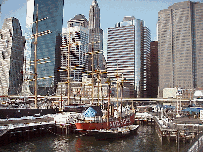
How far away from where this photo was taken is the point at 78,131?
1852 inches

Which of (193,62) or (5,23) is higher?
(5,23)

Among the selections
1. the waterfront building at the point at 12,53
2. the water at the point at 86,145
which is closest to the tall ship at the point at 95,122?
the water at the point at 86,145

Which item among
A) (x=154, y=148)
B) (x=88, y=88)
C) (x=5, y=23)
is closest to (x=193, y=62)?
(x=88, y=88)

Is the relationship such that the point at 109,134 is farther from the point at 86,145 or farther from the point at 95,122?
the point at 86,145

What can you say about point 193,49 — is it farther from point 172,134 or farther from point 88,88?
point 172,134

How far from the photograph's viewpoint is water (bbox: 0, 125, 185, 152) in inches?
1426

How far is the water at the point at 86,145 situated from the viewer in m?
36.2

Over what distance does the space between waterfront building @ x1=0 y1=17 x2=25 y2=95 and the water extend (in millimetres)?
140998

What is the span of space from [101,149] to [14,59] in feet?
531

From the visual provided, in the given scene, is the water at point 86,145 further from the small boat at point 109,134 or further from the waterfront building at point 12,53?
the waterfront building at point 12,53

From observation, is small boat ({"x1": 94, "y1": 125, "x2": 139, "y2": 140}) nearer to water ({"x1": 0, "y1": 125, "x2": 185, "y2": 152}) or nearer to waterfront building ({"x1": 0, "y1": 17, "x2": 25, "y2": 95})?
water ({"x1": 0, "y1": 125, "x2": 185, "y2": 152})

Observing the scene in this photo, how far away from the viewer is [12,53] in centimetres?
18488

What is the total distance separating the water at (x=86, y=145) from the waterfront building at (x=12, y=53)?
140998 mm

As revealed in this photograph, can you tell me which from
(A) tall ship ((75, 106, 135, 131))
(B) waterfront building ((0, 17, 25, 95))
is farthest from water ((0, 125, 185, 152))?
(B) waterfront building ((0, 17, 25, 95))
